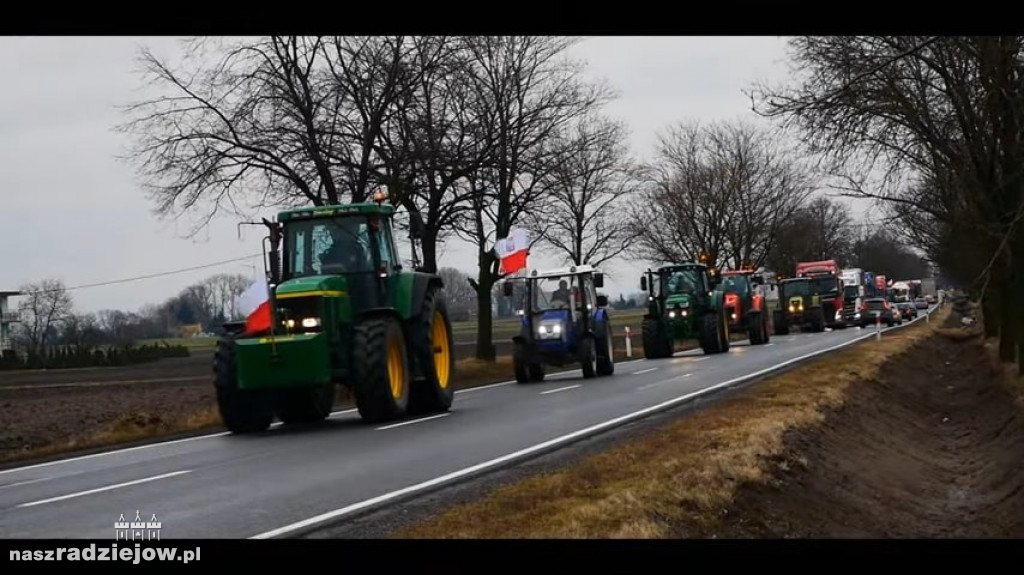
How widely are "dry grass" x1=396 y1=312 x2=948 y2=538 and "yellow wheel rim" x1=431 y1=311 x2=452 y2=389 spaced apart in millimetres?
4425

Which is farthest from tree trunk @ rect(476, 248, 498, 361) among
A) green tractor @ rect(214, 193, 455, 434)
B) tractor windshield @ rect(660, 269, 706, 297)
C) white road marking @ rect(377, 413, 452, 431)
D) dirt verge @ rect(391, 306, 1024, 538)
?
white road marking @ rect(377, 413, 452, 431)

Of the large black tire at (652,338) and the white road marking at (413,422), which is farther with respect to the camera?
the large black tire at (652,338)

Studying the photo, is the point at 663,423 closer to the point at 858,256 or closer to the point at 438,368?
the point at 438,368

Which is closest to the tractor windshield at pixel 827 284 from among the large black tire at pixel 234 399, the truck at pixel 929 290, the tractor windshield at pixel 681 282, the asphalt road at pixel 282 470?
the tractor windshield at pixel 681 282

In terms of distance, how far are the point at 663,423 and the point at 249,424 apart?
5.85 meters

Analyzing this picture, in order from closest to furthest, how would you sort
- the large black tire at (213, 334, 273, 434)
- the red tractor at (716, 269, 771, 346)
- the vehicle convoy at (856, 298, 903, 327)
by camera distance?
the large black tire at (213, 334, 273, 434)
the red tractor at (716, 269, 771, 346)
the vehicle convoy at (856, 298, 903, 327)

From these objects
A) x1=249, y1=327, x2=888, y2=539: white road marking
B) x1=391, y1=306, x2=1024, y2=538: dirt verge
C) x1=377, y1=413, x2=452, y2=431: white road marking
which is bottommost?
x1=391, y1=306, x2=1024, y2=538: dirt verge

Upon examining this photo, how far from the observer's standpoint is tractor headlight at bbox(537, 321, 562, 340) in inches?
1062

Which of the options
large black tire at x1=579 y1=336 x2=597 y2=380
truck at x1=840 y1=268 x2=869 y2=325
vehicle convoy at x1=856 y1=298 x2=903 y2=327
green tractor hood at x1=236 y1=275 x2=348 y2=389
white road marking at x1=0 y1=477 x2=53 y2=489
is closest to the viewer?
white road marking at x1=0 y1=477 x2=53 y2=489

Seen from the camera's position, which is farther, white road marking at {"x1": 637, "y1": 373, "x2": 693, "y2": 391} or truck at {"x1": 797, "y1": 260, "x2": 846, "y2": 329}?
truck at {"x1": 797, "y1": 260, "x2": 846, "y2": 329}

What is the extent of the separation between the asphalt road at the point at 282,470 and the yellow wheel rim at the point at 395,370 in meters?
0.49

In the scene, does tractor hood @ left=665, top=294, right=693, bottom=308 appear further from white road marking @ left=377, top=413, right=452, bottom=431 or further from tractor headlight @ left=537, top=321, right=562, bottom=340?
white road marking @ left=377, top=413, right=452, bottom=431

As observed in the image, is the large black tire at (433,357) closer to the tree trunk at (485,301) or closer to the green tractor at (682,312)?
the tree trunk at (485,301)

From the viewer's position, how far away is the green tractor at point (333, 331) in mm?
16203
